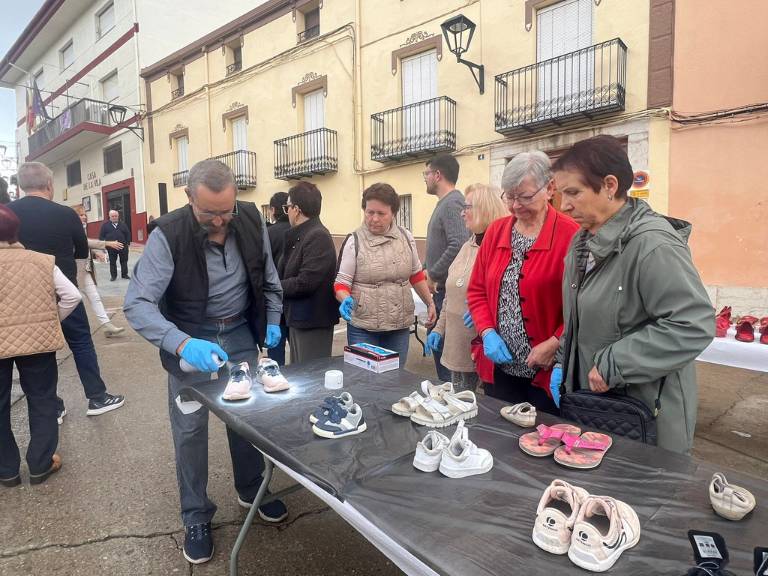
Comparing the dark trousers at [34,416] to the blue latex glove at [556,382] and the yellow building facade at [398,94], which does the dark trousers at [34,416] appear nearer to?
the blue latex glove at [556,382]

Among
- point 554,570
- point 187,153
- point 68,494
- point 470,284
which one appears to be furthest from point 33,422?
point 187,153

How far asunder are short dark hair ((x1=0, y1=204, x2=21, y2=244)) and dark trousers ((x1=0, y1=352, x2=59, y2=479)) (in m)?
0.64

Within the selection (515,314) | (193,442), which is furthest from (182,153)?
(515,314)

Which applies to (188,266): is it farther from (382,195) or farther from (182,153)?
(182,153)

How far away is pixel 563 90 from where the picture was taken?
8.45 metres

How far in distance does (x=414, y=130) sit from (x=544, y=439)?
9996 mm

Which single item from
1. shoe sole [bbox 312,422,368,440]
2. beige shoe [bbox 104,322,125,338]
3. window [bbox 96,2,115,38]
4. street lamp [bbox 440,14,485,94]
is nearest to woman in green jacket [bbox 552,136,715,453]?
shoe sole [bbox 312,422,368,440]

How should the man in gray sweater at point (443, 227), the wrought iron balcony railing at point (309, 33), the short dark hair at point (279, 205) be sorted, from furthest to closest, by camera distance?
1. the wrought iron balcony railing at point (309, 33)
2. the short dark hair at point (279, 205)
3. the man in gray sweater at point (443, 227)

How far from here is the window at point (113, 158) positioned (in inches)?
752

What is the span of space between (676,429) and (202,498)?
6.09 feet

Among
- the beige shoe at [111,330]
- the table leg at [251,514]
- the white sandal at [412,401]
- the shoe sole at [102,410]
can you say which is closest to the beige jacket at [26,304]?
the shoe sole at [102,410]

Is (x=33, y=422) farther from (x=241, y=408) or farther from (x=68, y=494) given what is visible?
(x=241, y=408)

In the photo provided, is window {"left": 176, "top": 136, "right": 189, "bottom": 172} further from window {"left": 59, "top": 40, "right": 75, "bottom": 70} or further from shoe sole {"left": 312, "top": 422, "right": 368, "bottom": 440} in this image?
shoe sole {"left": 312, "top": 422, "right": 368, "bottom": 440}

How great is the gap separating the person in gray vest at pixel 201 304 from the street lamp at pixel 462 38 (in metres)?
7.99
